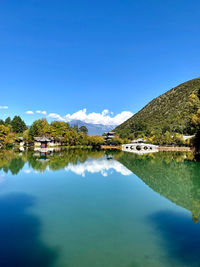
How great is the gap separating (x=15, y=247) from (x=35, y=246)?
490mm

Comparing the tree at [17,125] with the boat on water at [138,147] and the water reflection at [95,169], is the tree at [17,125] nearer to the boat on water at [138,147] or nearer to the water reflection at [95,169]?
the boat on water at [138,147]

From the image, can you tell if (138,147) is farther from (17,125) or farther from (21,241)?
(21,241)

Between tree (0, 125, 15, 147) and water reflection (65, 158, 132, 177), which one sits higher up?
tree (0, 125, 15, 147)

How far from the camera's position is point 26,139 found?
50.9 meters

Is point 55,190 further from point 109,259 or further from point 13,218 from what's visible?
point 109,259

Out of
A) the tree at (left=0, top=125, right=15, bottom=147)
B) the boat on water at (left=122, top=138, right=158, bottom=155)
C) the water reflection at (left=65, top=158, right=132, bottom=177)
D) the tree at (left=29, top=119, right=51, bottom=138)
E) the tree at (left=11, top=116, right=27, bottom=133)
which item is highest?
the tree at (left=11, top=116, right=27, bottom=133)

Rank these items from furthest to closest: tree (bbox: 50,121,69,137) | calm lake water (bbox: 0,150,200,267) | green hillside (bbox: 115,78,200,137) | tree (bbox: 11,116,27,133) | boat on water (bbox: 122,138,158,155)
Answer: green hillside (bbox: 115,78,200,137), tree (bbox: 11,116,27,133), tree (bbox: 50,121,69,137), boat on water (bbox: 122,138,158,155), calm lake water (bbox: 0,150,200,267)

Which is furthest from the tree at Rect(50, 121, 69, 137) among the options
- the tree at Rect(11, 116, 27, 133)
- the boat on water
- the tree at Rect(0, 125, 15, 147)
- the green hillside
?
the green hillside

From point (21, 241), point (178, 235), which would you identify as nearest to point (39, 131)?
point (21, 241)

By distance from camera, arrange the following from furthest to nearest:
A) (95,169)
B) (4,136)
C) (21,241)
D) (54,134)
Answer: (54,134), (4,136), (95,169), (21,241)

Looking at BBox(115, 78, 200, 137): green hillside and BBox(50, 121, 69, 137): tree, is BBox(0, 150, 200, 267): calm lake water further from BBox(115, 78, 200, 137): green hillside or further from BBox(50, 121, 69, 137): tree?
BBox(115, 78, 200, 137): green hillside

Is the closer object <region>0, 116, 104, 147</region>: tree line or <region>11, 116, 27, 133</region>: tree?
<region>0, 116, 104, 147</region>: tree line

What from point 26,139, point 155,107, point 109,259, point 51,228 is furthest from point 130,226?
point 155,107

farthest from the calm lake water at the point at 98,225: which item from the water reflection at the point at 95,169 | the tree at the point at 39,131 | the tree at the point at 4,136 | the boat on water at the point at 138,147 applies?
the tree at the point at 39,131
